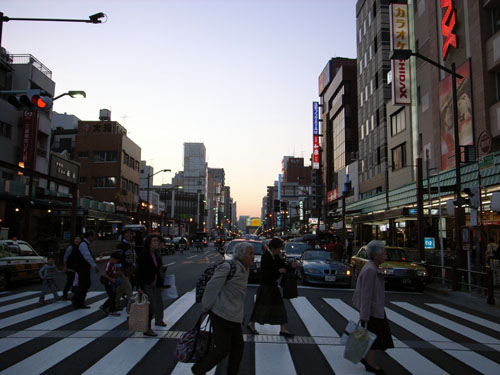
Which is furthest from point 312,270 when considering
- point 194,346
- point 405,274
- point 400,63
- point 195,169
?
point 195,169

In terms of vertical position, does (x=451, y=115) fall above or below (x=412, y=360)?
above

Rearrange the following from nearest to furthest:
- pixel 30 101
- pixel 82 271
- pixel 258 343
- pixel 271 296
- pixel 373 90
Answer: pixel 258 343
pixel 271 296
pixel 82 271
pixel 30 101
pixel 373 90

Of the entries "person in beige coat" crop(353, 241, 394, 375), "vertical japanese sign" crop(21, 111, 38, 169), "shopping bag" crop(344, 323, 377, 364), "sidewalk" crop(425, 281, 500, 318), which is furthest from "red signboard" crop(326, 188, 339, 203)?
"shopping bag" crop(344, 323, 377, 364)

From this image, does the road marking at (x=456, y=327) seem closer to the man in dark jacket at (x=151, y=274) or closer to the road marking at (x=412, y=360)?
the road marking at (x=412, y=360)

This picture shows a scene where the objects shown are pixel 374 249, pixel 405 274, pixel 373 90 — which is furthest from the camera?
pixel 373 90

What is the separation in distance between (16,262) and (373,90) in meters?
41.7

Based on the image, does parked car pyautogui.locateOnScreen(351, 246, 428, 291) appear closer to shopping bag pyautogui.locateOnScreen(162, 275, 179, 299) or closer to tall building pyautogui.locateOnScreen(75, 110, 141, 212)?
shopping bag pyautogui.locateOnScreen(162, 275, 179, 299)

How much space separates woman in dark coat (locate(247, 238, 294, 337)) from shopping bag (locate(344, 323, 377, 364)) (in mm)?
2368

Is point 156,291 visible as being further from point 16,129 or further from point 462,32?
point 16,129

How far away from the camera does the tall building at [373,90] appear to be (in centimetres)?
4338

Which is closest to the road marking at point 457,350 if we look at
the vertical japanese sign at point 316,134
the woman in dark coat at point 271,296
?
the woman in dark coat at point 271,296

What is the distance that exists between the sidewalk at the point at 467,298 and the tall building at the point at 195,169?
13550 cm

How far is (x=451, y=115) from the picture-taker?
2525cm

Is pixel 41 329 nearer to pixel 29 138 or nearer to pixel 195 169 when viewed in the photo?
pixel 29 138
